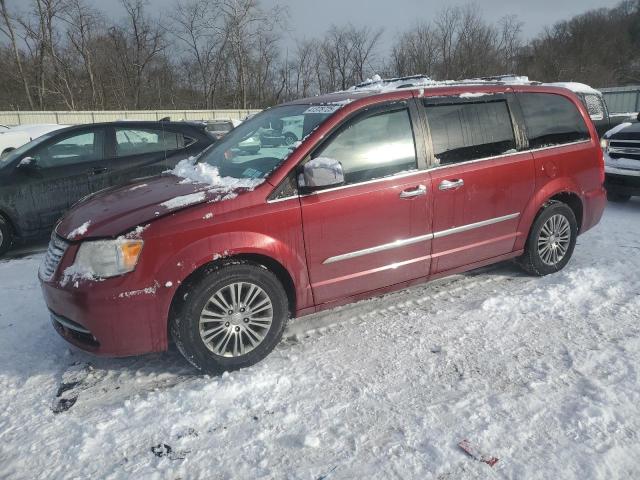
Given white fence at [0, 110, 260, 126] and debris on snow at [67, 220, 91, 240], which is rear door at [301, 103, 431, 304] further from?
white fence at [0, 110, 260, 126]

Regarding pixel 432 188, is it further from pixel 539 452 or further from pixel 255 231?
pixel 539 452

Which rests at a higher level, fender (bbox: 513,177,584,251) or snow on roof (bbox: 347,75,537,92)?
snow on roof (bbox: 347,75,537,92)

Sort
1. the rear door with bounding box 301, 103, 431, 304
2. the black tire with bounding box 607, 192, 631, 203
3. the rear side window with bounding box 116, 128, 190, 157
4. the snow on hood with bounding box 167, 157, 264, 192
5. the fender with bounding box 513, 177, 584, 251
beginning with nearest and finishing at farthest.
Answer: the snow on hood with bounding box 167, 157, 264, 192 < the rear door with bounding box 301, 103, 431, 304 < the fender with bounding box 513, 177, 584, 251 < the rear side window with bounding box 116, 128, 190, 157 < the black tire with bounding box 607, 192, 631, 203

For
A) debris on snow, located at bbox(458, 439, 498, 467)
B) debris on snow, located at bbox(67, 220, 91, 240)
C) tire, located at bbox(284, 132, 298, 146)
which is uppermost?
tire, located at bbox(284, 132, 298, 146)

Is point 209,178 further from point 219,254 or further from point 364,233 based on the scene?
point 364,233

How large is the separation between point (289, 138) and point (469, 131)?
5.04ft

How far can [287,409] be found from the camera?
108 inches

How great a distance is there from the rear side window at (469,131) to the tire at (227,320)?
1.72 meters

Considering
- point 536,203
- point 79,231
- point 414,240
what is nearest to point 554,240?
point 536,203

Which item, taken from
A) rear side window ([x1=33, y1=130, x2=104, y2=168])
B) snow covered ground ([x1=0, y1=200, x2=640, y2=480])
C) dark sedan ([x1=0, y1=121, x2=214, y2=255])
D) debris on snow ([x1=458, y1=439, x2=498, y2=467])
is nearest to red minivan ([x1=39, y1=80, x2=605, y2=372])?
snow covered ground ([x1=0, y1=200, x2=640, y2=480])

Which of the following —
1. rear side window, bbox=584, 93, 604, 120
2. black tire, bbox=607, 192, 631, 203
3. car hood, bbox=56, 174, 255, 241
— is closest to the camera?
car hood, bbox=56, 174, 255, 241

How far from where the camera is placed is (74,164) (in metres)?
6.31

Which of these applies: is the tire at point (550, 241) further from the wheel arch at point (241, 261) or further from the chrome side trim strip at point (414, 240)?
the wheel arch at point (241, 261)

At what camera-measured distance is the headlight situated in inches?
111
